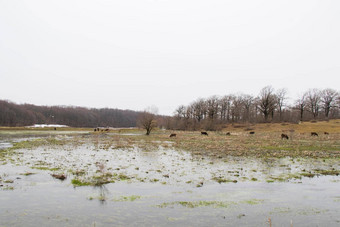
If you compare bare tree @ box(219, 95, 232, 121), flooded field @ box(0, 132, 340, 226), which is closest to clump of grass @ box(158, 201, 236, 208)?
flooded field @ box(0, 132, 340, 226)

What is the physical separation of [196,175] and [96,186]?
6.39 metres

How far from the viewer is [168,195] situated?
11500 millimetres

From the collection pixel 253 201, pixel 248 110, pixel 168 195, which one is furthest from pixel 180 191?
pixel 248 110

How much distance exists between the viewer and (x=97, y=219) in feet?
27.8

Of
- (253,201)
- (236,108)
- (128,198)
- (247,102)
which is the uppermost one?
(247,102)

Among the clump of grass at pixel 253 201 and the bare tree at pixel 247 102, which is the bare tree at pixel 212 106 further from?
the clump of grass at pixel 253 201

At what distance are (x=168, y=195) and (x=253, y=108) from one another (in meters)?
135

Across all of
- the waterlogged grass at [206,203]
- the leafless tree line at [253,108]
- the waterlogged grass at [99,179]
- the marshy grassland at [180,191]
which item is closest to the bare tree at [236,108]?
the leafless tree line at [253,108]

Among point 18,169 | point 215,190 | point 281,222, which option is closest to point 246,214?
point 281,222

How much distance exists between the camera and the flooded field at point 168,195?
341 inches

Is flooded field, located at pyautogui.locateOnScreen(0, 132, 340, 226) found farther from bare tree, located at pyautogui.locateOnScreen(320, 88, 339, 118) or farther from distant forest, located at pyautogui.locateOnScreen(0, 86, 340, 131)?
bare tree, located at pyautogui.locateOnScreen(320, 88, 339, 118)

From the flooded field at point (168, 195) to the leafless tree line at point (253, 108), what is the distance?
277 ft

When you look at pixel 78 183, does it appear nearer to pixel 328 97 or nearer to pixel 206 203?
pixel 206 203

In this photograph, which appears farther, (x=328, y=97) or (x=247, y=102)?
(x=247, y=102)
